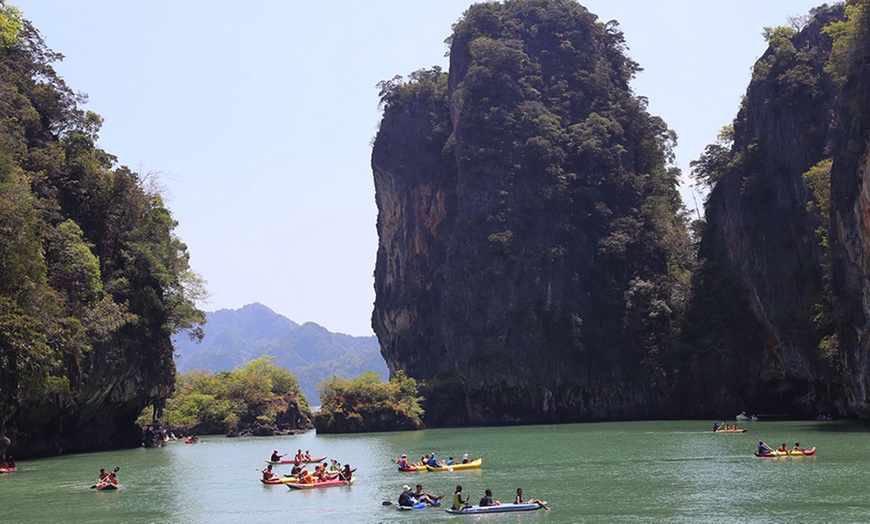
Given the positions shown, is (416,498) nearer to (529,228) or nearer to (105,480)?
(105,480)

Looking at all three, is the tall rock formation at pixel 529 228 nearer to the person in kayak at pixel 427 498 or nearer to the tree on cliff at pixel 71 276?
the tree on cliff at pixel 71 276

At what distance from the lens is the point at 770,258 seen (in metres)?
62.8

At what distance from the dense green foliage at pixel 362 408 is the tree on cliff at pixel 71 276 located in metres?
15.2

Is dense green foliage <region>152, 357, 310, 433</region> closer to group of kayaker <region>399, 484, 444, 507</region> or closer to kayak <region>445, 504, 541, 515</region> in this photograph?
group of kayaker <region>399, 484, 444, 507</region>

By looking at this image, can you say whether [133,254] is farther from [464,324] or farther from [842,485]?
[842,485]

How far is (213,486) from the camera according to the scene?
120 ft

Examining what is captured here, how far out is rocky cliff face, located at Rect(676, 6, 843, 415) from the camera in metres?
59.0

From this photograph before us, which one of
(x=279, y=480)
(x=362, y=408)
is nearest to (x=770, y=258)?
(x=362, y=408)

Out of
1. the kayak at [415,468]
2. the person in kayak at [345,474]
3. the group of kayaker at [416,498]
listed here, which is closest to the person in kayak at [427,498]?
the group of kayaker at [416,498]

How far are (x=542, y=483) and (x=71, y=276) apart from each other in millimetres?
26165

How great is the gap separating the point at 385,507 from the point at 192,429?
57.3 m

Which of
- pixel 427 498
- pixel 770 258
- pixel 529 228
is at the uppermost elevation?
pixel 529 228

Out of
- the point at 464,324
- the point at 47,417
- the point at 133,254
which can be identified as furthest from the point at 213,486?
the point at 464,324

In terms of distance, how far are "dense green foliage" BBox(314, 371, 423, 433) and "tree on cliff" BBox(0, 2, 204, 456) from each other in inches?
600
